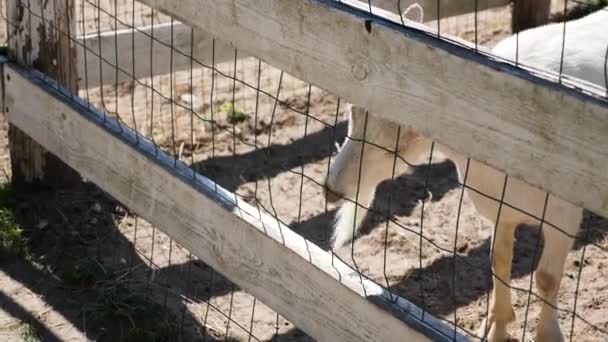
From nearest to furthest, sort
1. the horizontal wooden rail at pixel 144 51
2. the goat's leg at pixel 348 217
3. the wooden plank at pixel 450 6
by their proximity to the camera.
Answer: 1. the goat's leg at pixel 348 217
2. the horizontal wooden rail at pixel 144 51
3. the wooden plank at pixel 450 6

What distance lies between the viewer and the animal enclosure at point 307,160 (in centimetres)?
252

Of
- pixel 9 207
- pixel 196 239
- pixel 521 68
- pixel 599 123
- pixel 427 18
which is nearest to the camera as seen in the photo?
pixel 599 123

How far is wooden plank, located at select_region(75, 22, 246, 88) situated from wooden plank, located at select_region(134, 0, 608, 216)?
2.35 metres

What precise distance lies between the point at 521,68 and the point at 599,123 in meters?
0.25

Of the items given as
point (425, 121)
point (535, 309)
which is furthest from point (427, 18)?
point (425, 121)

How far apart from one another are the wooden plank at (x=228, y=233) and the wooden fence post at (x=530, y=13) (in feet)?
12.2

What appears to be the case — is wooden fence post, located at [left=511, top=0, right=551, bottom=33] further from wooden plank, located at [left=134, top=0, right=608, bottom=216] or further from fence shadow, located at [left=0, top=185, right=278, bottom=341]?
wooden plank, located at [left=134, top=0, right=608, bottom=216]

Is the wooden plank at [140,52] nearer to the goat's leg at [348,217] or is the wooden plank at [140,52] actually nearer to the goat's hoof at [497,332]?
the goat's leg at [348,217]

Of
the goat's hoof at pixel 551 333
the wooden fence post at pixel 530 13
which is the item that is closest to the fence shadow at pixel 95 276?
the goat's hoof at pixel 551 333

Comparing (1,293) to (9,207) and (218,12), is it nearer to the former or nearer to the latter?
(9,207)

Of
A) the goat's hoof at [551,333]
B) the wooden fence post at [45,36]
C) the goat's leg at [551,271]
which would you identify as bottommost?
the goat's hoof at [551,333]

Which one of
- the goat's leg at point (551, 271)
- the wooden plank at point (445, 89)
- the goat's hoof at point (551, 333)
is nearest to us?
the wooden plank at point (445, 89)

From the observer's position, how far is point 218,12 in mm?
3346

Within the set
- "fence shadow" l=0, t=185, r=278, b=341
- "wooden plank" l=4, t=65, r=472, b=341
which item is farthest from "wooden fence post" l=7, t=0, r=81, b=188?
"fence shadow" l=0, t=185, r=278, b=341
